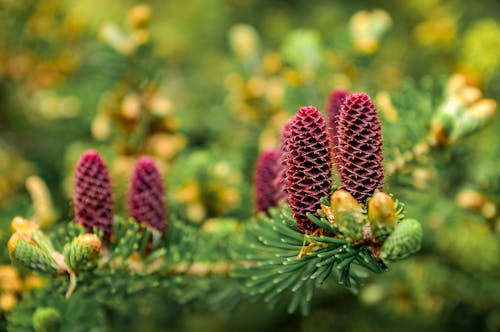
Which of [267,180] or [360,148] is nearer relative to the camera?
[360,148]

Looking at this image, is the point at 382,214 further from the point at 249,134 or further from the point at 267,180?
the point at 249,134

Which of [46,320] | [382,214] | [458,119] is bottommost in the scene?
[46,320]

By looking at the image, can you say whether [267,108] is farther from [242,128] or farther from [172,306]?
[172,306]

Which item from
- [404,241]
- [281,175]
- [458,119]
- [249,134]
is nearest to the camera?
[404,241]

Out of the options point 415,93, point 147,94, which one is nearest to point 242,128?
point 147,94

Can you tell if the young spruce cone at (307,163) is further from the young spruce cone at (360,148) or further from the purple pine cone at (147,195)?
the purple pine cone at (147,195)

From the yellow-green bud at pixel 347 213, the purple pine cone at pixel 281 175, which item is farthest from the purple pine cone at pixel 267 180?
the yellow-green bud at pixel 347 213

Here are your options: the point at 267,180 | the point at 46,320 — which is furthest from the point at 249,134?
the point at 46,320

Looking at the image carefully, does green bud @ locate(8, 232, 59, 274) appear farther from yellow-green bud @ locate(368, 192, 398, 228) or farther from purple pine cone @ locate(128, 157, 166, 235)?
yellow-green bud @ locate(368, 192, 398, 228)
